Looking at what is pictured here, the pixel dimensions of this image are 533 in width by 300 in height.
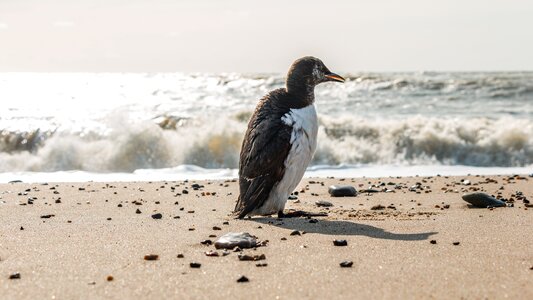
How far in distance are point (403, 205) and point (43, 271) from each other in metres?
4.64

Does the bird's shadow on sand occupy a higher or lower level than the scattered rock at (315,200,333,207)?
higher

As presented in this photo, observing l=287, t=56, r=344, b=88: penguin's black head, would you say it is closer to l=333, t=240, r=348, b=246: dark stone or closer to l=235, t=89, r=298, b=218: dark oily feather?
l=235, t=89, r=298, b=218: dark oily feather

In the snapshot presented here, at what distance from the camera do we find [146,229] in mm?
6543

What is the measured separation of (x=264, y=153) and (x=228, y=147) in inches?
372

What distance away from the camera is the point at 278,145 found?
6961 millimetres

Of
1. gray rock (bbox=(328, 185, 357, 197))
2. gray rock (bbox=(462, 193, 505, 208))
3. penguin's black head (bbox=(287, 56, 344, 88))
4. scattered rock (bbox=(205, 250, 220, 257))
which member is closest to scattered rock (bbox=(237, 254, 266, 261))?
scattered rock (bbox=(205, 250, 220, 257))

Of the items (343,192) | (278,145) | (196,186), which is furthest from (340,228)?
(196,186)

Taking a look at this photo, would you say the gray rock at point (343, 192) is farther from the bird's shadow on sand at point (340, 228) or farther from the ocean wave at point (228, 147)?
the ocean wave at point (228, 147)

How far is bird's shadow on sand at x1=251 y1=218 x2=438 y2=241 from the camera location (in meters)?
6.06

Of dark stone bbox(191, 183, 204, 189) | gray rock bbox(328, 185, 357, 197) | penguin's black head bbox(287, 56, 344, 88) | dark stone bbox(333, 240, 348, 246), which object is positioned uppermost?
penguin's black head bbox(287, 56, 344, 88)

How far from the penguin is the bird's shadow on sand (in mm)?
244

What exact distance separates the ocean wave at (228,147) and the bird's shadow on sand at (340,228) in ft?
28.5

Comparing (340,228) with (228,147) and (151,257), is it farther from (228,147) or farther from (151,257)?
(228,147)

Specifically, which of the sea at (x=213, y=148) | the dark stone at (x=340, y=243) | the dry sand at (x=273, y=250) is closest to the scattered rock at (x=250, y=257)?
the dry sand at (x=273, y=250)
